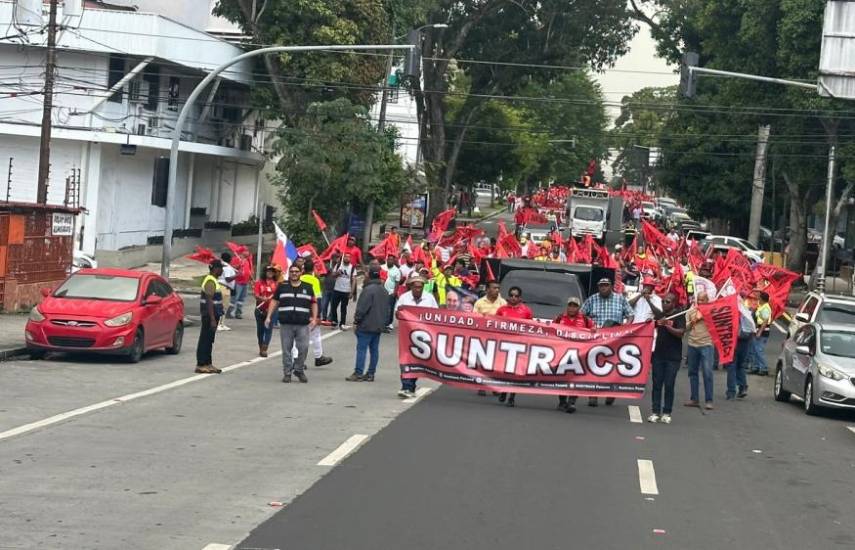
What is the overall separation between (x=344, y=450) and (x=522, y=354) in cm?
488

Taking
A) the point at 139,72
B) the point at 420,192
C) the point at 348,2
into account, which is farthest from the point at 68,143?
the point at 420,192

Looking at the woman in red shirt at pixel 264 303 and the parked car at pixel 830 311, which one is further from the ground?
the parked car at pixel 830 311

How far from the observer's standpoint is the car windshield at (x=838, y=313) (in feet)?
81.6

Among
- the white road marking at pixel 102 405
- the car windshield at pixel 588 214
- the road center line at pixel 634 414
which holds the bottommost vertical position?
the white road marking at pixel 102 405

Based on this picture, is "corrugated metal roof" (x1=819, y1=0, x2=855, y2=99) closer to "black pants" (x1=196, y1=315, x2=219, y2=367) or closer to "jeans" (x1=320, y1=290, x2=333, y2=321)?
"jeans" (x1=320, y1=290, x2=333, y2=321)

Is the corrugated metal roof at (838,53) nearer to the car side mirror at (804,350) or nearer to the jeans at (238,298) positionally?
the car side mirror at (804,350)

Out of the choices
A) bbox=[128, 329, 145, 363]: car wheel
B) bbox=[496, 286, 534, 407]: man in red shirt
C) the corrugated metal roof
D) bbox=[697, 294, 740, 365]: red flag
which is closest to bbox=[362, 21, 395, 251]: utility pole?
the corrugated metal roof

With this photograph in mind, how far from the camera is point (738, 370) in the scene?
21766mm

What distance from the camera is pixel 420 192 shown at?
5747 centimetres

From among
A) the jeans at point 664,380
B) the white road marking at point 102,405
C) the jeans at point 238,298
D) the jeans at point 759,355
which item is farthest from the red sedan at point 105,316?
the jeans at point 759,355

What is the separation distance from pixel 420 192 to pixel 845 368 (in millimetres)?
38793

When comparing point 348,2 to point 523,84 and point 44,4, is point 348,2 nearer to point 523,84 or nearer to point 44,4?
point 44,4

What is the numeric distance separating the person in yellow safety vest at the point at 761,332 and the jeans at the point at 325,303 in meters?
9.76

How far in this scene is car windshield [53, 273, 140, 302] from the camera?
70.9ft
